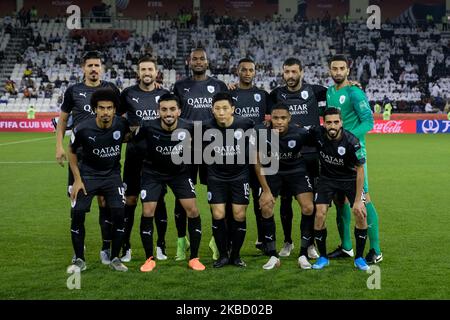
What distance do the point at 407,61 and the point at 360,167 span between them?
35.0 meters

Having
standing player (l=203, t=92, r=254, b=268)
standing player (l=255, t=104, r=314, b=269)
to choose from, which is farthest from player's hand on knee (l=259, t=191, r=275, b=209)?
standing player (l=203, t=92, r=254, b=268)

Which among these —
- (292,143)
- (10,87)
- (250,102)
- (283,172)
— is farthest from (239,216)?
(10,87)

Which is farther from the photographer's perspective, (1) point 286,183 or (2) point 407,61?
(2) point 407,61

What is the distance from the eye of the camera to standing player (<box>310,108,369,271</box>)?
6.70 meters

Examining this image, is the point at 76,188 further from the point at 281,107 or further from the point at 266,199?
the point at 281,107

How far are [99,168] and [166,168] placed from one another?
2.30 feet

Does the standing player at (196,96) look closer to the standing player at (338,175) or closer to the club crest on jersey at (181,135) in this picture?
the club crest on jersey at (181,135)

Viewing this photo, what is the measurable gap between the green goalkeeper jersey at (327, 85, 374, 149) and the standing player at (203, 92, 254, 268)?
1.09 meters

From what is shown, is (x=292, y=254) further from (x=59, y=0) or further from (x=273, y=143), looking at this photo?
(x=59, y=0)

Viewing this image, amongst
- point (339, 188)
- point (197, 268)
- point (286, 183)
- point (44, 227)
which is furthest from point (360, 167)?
point (44, 227)

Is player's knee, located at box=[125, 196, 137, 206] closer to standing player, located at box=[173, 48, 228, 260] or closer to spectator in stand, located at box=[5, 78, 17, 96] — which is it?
standing player, located at box=[173, 48, 228, 260]

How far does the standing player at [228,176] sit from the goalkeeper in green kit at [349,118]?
1130 millimetres

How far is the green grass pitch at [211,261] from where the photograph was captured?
575 cm

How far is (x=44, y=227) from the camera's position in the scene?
30.0 ft
